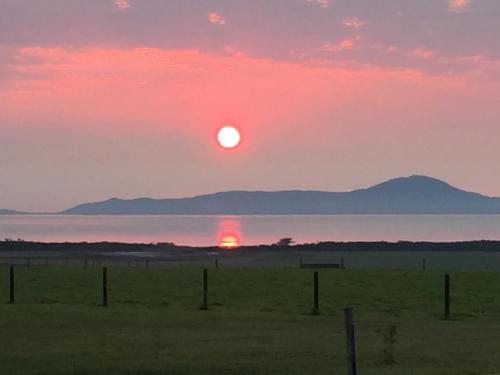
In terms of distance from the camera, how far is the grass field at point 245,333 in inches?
701

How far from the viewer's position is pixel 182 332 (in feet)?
78.0

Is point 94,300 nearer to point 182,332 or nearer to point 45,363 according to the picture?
point 182,332

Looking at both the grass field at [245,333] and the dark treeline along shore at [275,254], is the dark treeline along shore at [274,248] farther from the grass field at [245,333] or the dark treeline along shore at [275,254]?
the grass field at [245,333]

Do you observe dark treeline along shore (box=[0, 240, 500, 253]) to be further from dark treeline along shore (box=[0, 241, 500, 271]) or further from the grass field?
the grass field

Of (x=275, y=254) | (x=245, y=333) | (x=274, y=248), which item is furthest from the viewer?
(x=274, y=248)

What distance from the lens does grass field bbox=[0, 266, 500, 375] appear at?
1780cm

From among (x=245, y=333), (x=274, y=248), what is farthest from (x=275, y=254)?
(x=245, y=333)

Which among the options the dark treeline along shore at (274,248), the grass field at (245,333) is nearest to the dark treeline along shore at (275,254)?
the dark treeline along shore at (274,248)

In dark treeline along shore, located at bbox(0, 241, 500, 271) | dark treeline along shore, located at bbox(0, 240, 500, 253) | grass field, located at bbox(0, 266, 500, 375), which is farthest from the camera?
dark treeline along shore, located at bbox(0, 240, 500, 253)

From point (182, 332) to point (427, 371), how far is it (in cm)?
851

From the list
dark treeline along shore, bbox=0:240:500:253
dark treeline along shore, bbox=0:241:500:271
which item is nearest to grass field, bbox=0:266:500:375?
dark treeline along shore, bbox=0:241:500:271

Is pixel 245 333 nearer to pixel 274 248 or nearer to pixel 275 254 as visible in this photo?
pixel 275 254

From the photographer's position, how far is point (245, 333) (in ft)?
77.6

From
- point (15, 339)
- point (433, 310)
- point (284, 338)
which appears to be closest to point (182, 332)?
point (284, 338)
